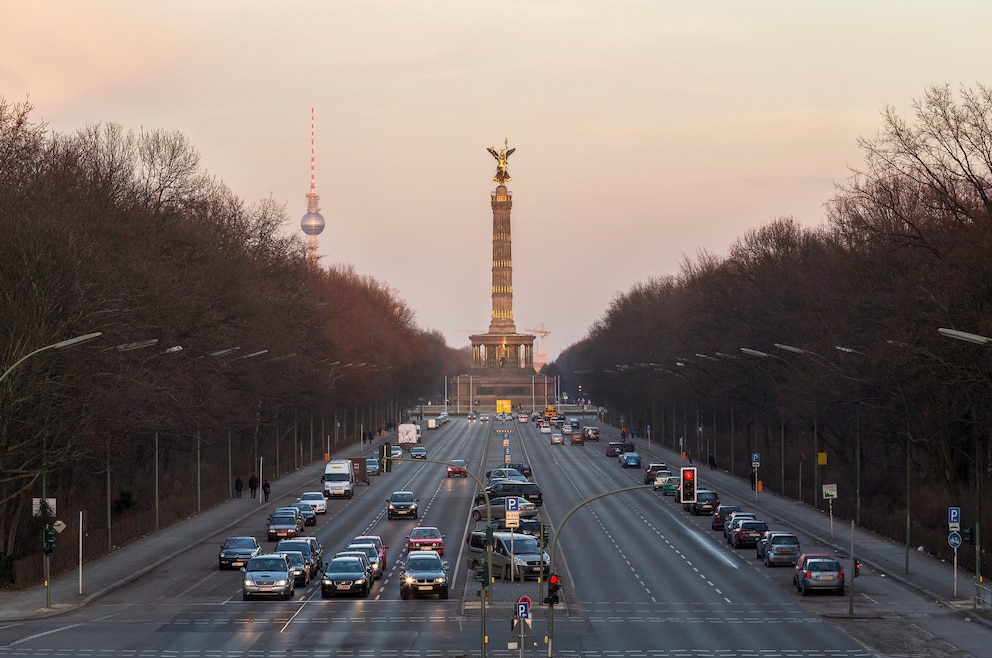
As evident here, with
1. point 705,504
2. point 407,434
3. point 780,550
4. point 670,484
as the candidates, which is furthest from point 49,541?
point 407,434

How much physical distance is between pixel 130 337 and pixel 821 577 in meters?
28.3

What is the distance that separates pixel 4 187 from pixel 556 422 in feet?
421

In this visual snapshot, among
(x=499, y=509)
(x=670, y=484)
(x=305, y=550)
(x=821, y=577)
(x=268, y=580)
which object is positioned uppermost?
(x=670, y=484)

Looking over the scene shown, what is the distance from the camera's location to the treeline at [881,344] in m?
58.2

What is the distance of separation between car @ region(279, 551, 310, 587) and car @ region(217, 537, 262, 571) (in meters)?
4.42

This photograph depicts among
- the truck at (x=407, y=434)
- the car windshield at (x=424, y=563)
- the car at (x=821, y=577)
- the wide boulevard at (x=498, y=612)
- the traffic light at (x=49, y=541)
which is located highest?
the truck at (x=407, y=434)

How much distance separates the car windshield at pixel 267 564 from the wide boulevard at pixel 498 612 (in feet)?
3.87

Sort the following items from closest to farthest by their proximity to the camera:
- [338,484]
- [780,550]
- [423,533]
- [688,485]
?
1. [688,485]
2. [780,550]
3. [423,533]
4. [338,484]

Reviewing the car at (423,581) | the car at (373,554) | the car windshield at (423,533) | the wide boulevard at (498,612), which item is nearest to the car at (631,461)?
the wide boulevard at (498,612)

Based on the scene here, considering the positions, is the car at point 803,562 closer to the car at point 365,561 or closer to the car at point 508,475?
the car at point 365,561

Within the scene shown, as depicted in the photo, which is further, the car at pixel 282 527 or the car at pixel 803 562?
the car at pixel 282 527

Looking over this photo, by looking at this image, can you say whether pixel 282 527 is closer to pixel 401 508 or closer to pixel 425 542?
pixel 425 542

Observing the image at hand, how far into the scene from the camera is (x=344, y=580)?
49.2m

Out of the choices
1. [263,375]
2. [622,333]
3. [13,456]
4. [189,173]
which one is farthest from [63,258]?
[622,333]
